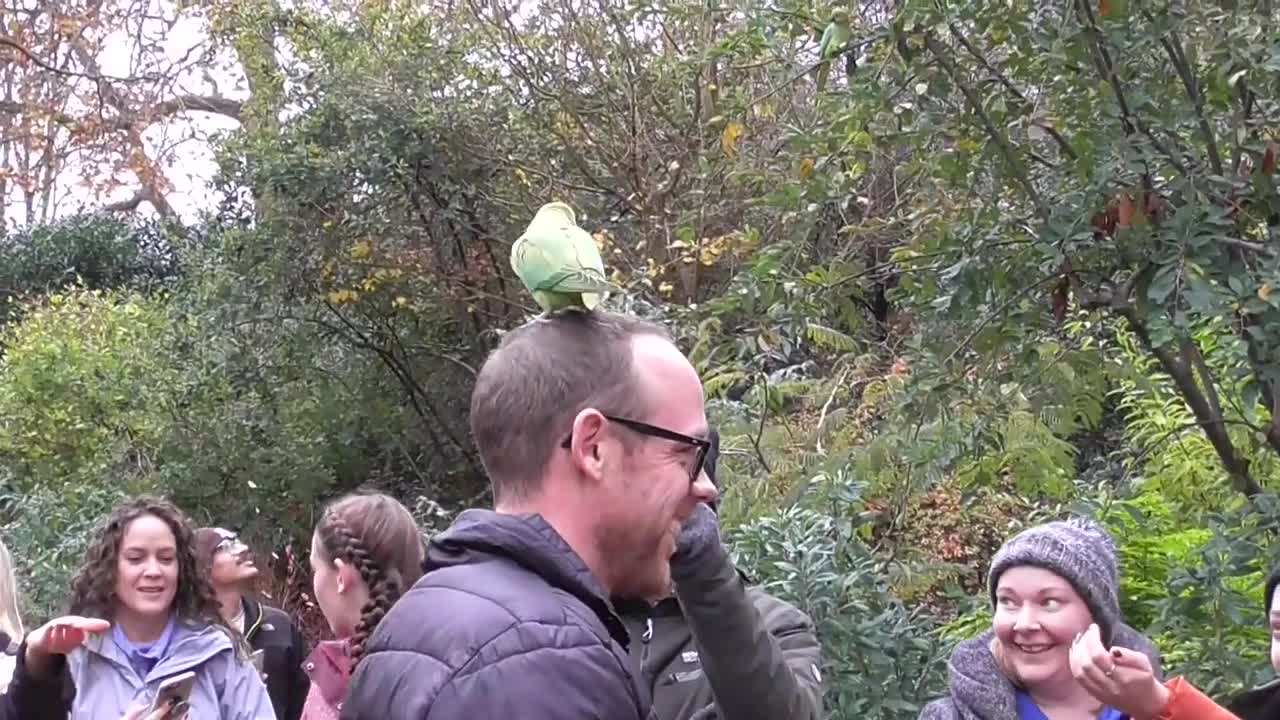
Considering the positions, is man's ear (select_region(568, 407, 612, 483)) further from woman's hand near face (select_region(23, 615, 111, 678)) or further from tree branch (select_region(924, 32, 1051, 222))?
tree branch (select_region(924, 32, 1051, 222))

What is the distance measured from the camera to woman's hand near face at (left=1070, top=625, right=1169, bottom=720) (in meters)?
2.40

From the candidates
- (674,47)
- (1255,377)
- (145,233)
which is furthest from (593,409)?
(145,233)

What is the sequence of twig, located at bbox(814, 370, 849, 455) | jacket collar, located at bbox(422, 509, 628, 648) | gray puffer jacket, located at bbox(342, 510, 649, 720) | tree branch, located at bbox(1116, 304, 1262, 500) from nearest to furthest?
1. gray puffer jacket, located at bbox(342, 510, 649, 720)
2. jacket collar, located at bbox(422, 509, 628, 648)
3. tree branch, located at bbox(1116, 304, 1262, 500)
4. twig, located at bbox(814, 370, 849, 455)

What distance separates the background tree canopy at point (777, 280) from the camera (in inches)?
142

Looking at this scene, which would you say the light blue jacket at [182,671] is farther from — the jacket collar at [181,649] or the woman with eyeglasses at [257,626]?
the woman with eyeglasses at [257,626]

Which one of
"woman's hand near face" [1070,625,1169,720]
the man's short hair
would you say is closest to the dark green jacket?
A: "woman's hand near face" [1070,625,1169,720]

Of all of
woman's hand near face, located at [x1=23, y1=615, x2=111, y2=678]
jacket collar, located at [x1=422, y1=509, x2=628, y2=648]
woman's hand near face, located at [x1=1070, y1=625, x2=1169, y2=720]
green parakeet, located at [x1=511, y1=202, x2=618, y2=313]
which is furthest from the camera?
woman's hand near face, located at [x1=23, y1=615, x2=111, y2=678]

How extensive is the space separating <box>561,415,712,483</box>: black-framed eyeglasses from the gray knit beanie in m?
1.62

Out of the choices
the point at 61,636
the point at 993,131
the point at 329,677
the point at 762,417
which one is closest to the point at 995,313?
the point at 993,131

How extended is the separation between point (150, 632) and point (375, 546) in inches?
33.9

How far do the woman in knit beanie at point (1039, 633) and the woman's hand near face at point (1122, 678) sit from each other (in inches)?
26.2

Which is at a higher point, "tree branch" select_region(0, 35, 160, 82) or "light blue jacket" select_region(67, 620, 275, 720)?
"tree branch" select_region(0, 35, 160, 82)

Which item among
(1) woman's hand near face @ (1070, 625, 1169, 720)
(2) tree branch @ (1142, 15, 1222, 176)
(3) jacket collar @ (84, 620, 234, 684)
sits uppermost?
(2) tree branch @ (1142, 15, 1222, 176)

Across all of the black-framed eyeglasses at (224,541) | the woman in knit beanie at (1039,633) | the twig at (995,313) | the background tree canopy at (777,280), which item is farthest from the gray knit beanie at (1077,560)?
the black-framed eyeglasses at (224,541)
